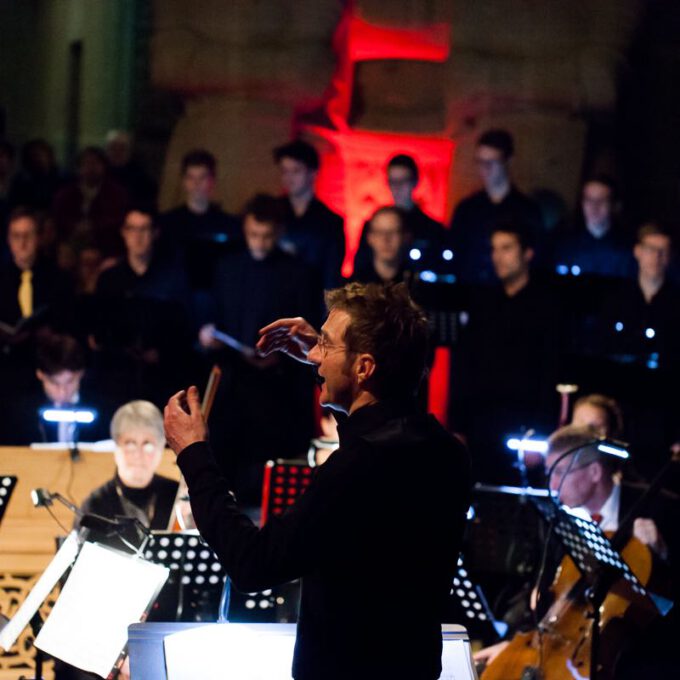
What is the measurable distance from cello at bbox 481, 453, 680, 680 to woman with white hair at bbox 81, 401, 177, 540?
1477mm

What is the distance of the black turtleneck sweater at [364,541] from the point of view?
2.31 metres

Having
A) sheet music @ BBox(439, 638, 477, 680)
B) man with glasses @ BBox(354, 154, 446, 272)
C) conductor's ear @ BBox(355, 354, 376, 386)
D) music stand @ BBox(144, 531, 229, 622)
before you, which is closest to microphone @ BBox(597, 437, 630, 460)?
sheet music @ BBox(439, 638, 477, 680)

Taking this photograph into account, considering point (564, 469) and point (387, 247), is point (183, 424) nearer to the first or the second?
point (564, 469)

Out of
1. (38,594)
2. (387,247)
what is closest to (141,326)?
(387,247)

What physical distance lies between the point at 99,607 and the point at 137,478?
4.70 ft

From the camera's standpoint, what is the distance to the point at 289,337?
286 centimetres

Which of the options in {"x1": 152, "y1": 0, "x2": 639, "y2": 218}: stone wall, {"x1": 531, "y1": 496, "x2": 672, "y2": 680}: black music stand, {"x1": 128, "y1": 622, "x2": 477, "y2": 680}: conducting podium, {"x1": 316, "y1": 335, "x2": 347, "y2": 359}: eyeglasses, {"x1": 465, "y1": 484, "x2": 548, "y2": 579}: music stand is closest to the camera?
{"x1": 316, "y1": 335, "x2": 347, "y2": 359}: eyeglasses

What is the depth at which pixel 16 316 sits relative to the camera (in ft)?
21.5

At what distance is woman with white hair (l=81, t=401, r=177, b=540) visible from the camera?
483 centimetres

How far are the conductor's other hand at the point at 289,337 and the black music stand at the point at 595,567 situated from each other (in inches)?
51.0

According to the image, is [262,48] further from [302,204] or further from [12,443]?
[12,443]

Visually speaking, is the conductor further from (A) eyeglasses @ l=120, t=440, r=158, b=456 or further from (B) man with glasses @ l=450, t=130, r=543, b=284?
(B) man with glasses @ l=450, t=130, r=543, b=284

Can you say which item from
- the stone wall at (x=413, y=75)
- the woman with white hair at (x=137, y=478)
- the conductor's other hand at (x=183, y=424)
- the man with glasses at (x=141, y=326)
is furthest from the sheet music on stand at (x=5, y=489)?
the stone wall at (x=413, y=75)

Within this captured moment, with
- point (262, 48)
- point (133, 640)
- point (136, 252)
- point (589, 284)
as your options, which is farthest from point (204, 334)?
point (133, 640)
